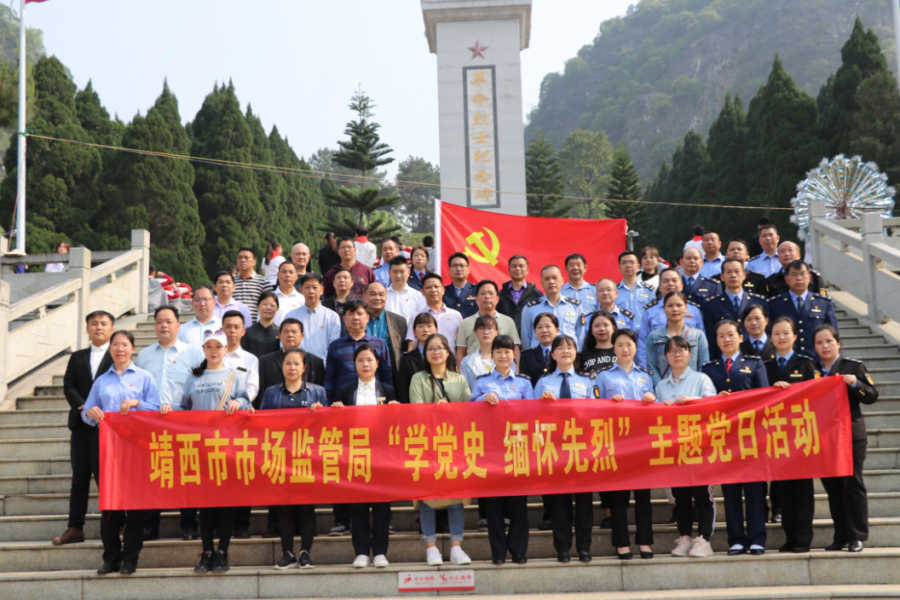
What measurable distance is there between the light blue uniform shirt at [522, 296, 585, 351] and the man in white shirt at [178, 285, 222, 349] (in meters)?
2.43

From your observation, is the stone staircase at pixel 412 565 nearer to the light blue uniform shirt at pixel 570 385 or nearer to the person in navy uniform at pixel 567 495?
the person in navy uniform at pixel 567 495

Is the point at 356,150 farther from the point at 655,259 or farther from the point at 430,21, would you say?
the point at 655,259

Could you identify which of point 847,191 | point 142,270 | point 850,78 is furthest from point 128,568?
point 850,78

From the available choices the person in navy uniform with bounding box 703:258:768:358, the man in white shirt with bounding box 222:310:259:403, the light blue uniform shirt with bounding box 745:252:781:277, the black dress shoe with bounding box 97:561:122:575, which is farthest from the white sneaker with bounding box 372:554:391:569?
the light blue uniform shirt with bounding box 745:252:781:277

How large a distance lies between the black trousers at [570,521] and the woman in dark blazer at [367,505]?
40.9 inches

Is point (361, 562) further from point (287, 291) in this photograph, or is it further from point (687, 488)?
point (287, 291)

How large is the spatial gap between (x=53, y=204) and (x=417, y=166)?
138 ft

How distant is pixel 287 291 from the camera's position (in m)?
6.39

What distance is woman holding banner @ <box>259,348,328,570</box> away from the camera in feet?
15.0

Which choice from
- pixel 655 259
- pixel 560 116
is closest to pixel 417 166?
pixel 560 116

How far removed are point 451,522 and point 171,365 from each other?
7.28 ft

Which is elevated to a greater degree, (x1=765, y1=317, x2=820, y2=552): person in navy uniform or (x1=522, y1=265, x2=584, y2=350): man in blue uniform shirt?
(x1=522, y1=265, x2=584, y2=350): man in blue uniform shirt

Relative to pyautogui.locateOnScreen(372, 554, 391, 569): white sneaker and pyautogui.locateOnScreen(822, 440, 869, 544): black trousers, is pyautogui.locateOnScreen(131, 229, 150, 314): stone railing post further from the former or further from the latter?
pyautogui.locateOnScreen(822, 440, 869, 544): black trousers

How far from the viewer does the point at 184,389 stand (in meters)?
5.00
